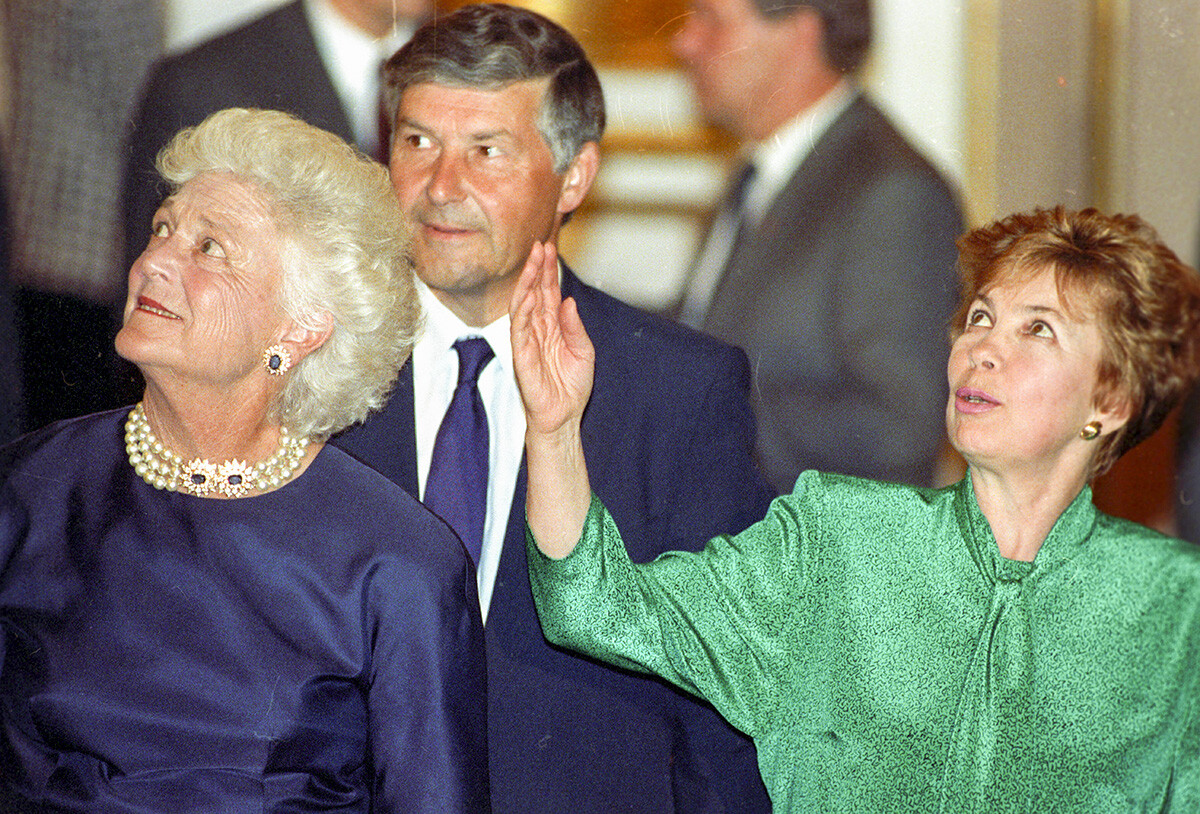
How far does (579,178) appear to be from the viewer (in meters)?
2.22

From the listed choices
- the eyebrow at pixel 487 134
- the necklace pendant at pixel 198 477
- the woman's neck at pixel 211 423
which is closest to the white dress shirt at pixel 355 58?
the eyebrow at pixel 487 134

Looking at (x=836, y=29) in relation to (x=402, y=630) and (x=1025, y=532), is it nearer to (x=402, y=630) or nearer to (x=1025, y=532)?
(x=1025, y=532)

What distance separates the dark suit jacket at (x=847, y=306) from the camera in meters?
2.22

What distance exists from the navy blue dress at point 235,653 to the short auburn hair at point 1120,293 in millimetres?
1044

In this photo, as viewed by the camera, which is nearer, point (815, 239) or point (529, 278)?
point (529, 278)

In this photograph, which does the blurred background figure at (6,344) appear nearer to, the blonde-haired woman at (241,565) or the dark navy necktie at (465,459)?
the blonde-haired woman at (241,565)

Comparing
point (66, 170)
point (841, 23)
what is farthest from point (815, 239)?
point (66, 170)

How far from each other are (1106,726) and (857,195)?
0.98m

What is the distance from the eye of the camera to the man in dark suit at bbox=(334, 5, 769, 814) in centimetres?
215

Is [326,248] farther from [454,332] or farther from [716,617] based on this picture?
[716,617]

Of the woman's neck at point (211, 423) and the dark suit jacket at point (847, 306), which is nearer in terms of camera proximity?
the woman's neck at point (211, 423)

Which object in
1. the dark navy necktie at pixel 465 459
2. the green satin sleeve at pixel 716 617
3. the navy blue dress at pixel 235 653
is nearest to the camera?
the navy blue dress at pixel 235 653

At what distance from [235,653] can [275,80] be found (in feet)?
3.31

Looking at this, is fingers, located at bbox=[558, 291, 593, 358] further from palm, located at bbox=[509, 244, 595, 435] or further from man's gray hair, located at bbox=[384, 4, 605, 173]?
man's gray hair, located at bbox=[384, 4, 605, 173]
